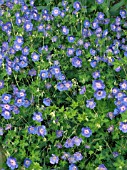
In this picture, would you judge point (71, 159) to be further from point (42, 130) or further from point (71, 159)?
point (42, 130)

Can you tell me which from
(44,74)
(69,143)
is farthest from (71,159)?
(44,74)

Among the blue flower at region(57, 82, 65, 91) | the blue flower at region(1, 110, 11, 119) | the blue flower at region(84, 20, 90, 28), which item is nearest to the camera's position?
the blue flower at region(1, 110, 11, 119)

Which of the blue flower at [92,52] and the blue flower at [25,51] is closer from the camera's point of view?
the blue flower at [92,52]

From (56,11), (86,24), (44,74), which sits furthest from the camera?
(56,11)

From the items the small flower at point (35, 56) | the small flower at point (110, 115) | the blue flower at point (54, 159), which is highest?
the small flower at point (35, 56)

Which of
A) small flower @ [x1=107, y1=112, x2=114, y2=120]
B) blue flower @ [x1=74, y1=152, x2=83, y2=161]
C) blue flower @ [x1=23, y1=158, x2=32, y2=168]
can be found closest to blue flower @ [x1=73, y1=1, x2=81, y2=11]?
small flower @ [x1=107, y1=112, x2=114, y2=120]

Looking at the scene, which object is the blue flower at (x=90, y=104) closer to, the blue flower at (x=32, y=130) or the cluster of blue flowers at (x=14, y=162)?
the blue flower at (x=32, y=130)

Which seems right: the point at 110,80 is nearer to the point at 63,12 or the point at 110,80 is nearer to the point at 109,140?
the point at 109,140

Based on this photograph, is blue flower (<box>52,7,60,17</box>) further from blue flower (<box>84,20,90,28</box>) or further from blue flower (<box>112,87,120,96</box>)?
blue flower (<box>112,87,120,96</box>)

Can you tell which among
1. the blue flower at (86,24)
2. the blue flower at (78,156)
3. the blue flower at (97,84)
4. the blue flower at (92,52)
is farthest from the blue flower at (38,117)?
the blue flower at (86,24)
